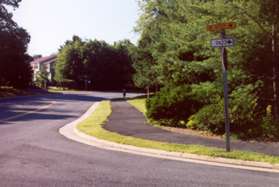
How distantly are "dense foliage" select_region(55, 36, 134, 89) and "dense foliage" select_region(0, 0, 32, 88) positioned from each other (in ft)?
80.7

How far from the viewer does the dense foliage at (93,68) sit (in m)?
105

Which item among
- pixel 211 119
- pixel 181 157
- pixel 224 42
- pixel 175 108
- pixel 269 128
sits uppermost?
pixel 224 42

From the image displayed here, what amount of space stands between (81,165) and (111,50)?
99.6m

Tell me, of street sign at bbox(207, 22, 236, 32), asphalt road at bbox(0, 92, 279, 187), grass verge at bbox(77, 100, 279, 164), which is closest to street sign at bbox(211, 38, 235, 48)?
street sign at bbox(207, 22, 236, 32)

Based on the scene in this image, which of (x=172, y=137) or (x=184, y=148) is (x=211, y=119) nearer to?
(x=172, y=137)

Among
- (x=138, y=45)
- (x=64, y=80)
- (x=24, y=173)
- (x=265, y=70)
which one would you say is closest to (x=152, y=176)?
(x=24, y=173)

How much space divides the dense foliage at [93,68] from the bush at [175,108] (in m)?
85.5

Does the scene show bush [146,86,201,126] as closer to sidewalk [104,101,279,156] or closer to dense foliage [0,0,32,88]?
sidewalk [104,101,279,156]

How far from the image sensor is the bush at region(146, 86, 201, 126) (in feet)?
61.7

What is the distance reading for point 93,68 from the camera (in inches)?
4119

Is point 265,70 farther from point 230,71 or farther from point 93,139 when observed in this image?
point 93,139

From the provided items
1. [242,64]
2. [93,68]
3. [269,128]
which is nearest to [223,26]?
[269,128]

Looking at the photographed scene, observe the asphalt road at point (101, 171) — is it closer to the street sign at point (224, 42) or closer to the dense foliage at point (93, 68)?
the street sign at point (224, 42)

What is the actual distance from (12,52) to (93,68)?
39815 millimetres
